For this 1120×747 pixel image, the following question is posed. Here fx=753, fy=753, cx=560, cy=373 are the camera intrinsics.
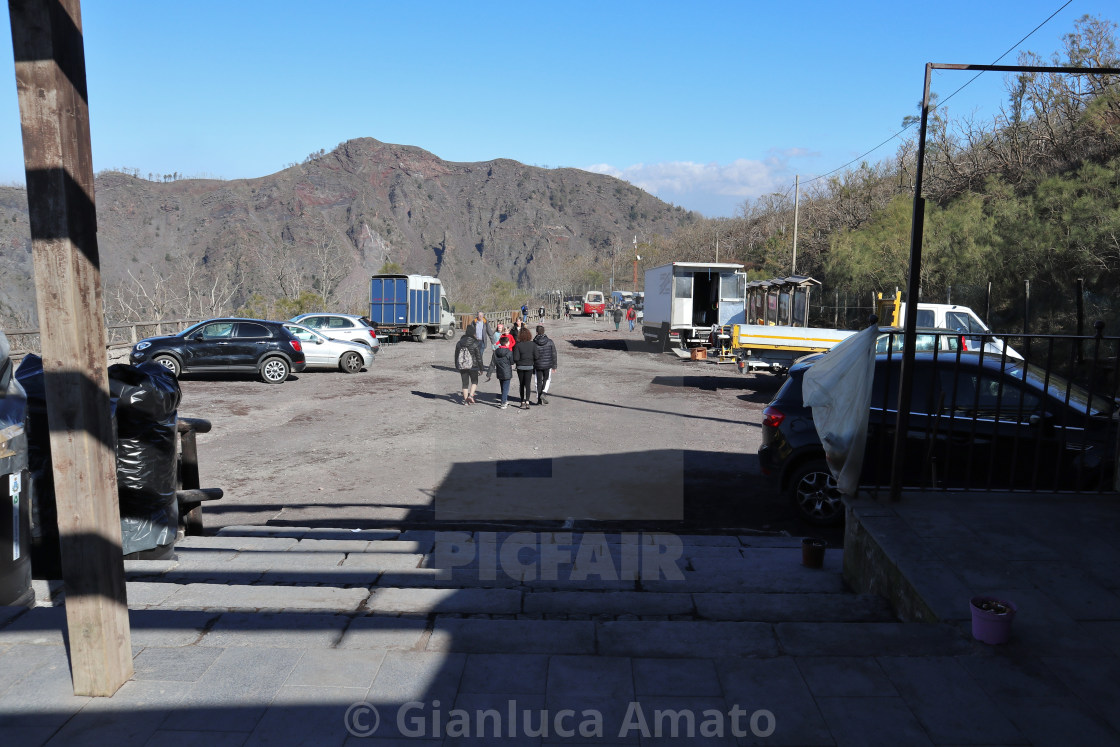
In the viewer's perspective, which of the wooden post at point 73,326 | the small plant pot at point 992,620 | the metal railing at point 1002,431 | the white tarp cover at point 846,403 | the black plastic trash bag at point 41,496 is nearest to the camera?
the wooden post at point 73,326

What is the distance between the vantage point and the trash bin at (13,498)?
149 inches

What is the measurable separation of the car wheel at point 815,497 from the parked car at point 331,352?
1547 centimetres

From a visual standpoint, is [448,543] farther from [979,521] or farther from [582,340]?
[582,340]

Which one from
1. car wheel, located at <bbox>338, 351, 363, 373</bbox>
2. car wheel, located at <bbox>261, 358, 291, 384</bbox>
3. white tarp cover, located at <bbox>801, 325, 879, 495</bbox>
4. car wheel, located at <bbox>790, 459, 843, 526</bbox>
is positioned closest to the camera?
white tarp cover, located at <bbox>801, 325, 879, 495</bbox>

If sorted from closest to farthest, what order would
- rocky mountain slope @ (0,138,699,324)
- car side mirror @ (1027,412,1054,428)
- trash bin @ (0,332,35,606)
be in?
trash bin @ (0,332,35,606) < car side mirror @ (1027,412,1054,428) < rocky mountain slope @ (0,138,699,324)

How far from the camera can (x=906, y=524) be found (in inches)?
190

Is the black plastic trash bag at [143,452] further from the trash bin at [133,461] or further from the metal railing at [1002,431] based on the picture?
the metal railing at [1002,431]

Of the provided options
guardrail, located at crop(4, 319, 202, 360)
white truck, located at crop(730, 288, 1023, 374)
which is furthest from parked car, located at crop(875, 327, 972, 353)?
guardrail, located at crop(4, 319, 202, 360)

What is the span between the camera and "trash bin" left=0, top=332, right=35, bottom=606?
149 inches

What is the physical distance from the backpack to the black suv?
5.58m

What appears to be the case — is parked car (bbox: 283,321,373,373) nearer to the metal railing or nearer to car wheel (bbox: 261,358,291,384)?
car wheel (bbox: 261,358,291,384)

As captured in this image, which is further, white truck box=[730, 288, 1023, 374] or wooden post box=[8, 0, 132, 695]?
white truck box=[730, 288, 1023, 374]

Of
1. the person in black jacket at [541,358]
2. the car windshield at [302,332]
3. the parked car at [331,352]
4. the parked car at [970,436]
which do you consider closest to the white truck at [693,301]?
the parked car at [331,352]

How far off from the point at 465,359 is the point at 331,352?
21.9ft
